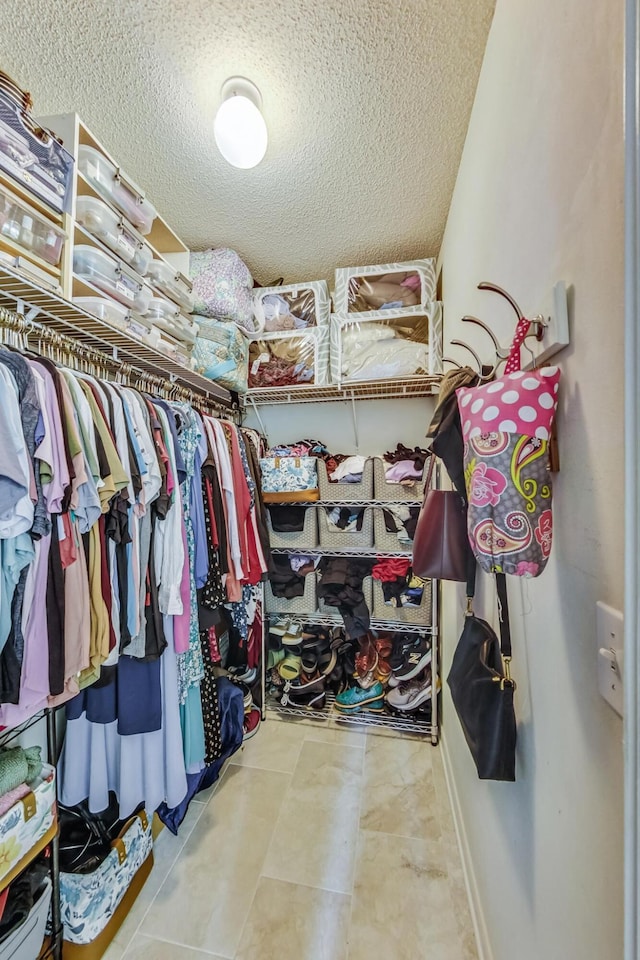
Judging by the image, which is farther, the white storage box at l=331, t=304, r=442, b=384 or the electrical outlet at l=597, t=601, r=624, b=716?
the white storage box at l=331, t=304, r=442, b=384

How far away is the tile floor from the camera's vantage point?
1.13 m

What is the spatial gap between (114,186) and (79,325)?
0.51m

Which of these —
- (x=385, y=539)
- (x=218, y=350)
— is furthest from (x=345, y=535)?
(x=218, y=350)

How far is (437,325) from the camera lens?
1894 millimetres

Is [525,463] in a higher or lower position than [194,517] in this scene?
higher

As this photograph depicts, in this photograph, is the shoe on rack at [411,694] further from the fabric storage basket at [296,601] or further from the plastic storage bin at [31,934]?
the plastic storage bin at [31,934]

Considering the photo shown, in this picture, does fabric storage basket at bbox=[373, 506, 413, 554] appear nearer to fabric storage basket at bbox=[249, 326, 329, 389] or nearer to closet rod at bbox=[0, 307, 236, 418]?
fabric storage basket at bbox=[249, 326, 329, 389]

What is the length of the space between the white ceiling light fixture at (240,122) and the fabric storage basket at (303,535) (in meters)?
1.53

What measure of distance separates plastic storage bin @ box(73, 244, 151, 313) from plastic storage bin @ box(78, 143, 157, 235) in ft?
0.67

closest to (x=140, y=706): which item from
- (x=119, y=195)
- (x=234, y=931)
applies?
(x=234, y=931)

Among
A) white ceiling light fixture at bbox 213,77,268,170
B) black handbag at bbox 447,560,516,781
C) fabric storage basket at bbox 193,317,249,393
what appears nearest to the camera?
black handbag at bbox 447,560,516,781

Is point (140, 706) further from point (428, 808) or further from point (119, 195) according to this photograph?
point (119, 195)

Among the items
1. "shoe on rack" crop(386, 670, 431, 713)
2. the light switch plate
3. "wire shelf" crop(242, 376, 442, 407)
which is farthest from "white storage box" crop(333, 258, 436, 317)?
"shoe on rack" crop(386, 670, 431, 713)

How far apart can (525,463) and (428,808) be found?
1.71 m
